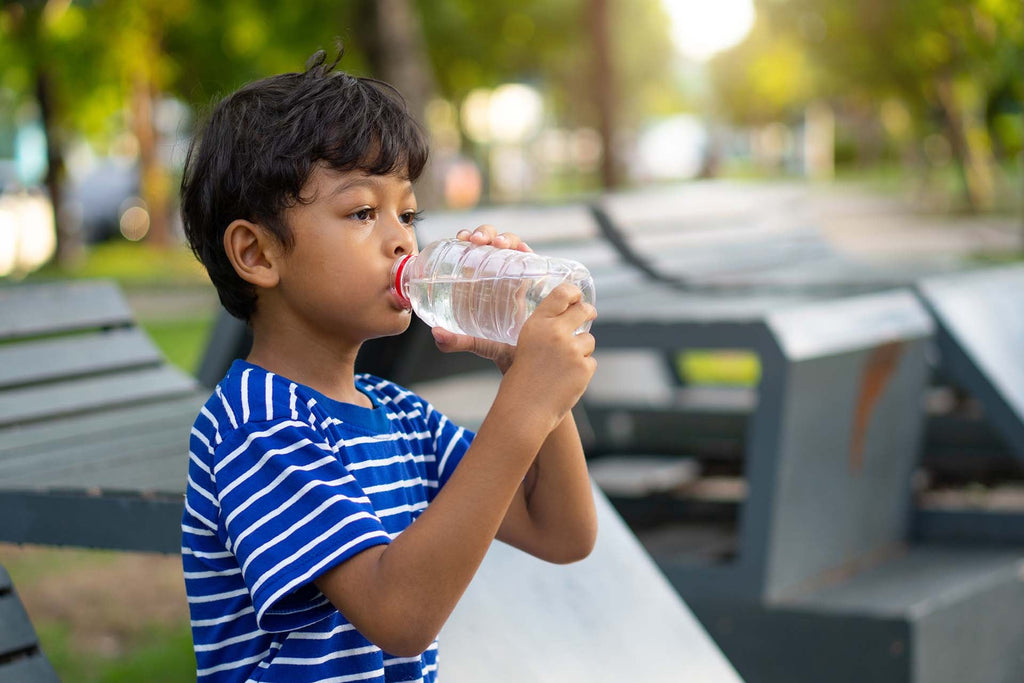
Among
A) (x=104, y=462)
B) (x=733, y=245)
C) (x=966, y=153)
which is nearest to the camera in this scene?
(x=104, y=462)

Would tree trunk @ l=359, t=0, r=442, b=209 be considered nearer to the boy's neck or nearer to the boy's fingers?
the boy's neck

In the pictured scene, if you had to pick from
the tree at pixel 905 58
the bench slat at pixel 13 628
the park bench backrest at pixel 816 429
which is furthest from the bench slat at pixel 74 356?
the tree at pixel 905 58

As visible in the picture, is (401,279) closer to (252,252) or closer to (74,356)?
(252,252)

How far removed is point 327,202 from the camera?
1775 mm

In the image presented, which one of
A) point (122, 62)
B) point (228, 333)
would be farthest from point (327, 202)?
point (122, 62)

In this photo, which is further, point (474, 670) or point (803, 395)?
point (803, 395)

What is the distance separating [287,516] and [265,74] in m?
18.4

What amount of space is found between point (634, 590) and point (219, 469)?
1.36 m

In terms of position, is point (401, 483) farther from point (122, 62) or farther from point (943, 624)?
point (122, 62)

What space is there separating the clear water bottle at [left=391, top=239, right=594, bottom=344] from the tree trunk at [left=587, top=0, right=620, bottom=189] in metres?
15.6

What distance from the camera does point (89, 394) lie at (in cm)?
363

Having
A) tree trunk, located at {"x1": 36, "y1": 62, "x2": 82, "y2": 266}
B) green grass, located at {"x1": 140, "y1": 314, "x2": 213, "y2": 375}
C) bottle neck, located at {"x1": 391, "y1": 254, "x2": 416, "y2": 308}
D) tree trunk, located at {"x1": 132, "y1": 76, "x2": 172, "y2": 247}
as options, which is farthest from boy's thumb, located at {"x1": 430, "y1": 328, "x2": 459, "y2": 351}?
tree trunk, located at {"x1": 132, "y1": 76, "x2": 172, "y2": 247}

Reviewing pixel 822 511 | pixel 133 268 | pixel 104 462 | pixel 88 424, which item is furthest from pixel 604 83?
pixel 104 462

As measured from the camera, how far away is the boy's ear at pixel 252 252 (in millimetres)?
1815
